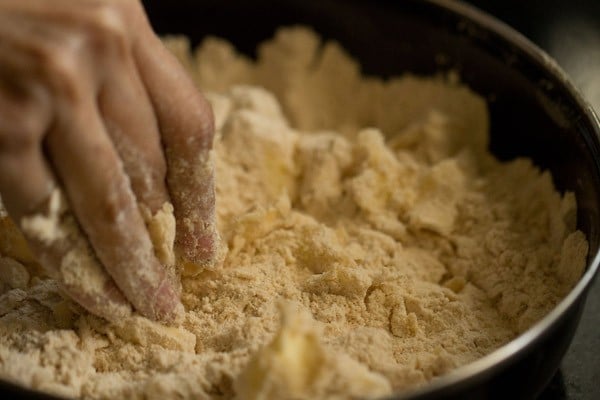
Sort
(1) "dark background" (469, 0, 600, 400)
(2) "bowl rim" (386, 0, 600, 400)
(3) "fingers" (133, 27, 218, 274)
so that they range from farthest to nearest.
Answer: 1. (1) "dark background" (469, 0, 600, 400)
2. (3) "fingers" (133, 27, 218, 274)
3. (2) "bowl rim" (386, 0, 600, 400)

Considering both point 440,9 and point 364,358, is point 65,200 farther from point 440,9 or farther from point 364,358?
point 440,9

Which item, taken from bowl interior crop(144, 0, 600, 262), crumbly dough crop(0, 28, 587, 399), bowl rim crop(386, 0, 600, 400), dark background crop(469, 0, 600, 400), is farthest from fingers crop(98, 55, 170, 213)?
dark background crop(469, 0, 600, 400)

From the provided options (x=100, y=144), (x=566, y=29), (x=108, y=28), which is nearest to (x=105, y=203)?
(x=100, y=144)

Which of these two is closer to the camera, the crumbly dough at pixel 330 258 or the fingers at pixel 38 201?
the fingers at pixel 38 201

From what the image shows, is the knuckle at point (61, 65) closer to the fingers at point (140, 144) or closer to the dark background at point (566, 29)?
the fingers at point (140, 144)

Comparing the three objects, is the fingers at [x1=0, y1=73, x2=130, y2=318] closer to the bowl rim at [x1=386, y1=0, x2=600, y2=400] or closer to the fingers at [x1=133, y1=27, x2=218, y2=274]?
the fingers at [x1=133, y1=27, x2=218, y2=274]

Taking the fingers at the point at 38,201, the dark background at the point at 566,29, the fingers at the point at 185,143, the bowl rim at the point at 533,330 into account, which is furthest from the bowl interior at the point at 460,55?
the fingers at the point at 38,201

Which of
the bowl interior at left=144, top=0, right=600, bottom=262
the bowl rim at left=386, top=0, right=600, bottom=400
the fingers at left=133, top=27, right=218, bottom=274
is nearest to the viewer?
the bowl rim at left=386, top=0, right=600, bottom=400

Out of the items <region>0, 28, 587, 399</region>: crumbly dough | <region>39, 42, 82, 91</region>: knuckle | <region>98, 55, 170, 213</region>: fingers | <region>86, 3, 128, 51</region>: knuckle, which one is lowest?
<region>0, 28, 587, 399</region>: crumbly dough
